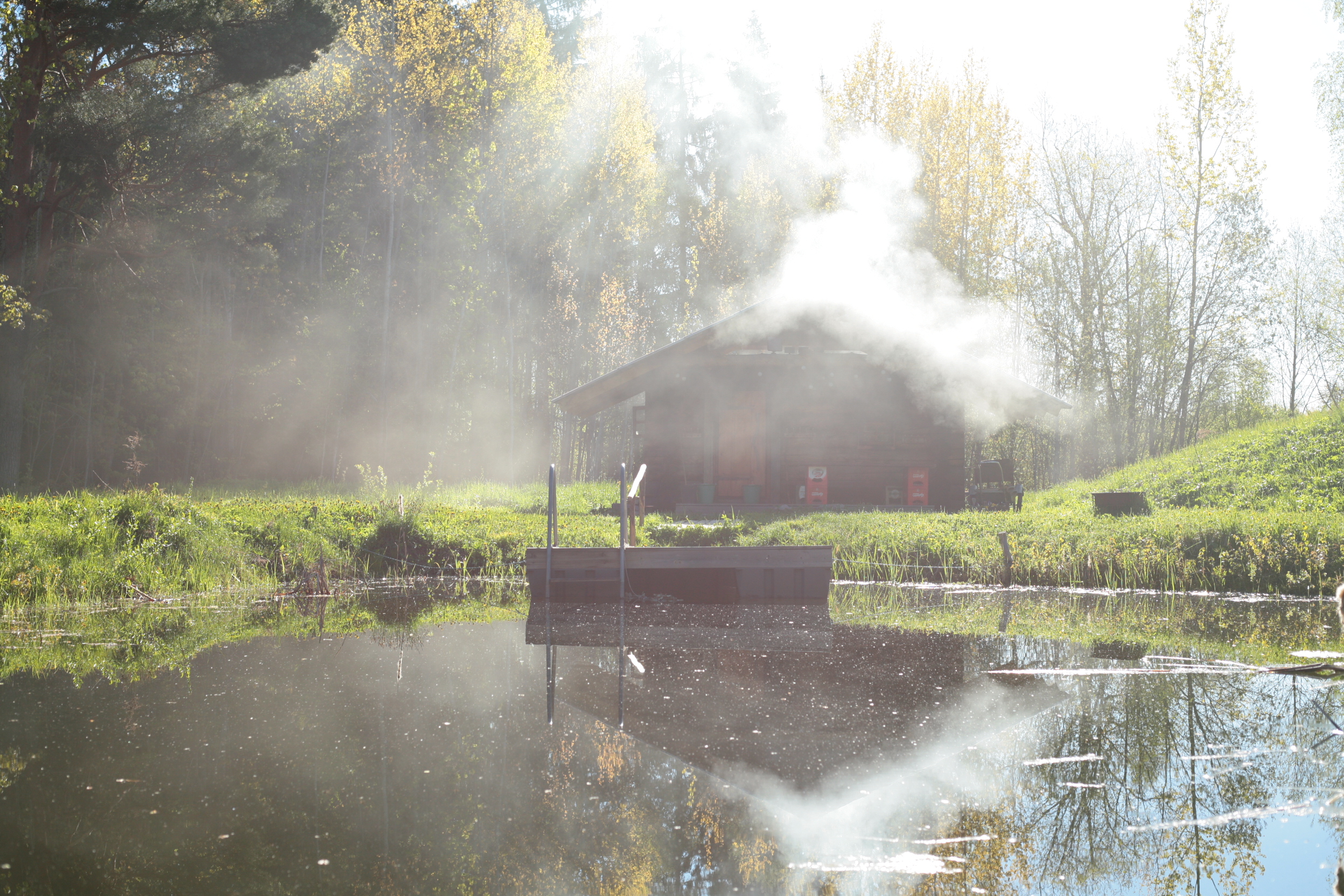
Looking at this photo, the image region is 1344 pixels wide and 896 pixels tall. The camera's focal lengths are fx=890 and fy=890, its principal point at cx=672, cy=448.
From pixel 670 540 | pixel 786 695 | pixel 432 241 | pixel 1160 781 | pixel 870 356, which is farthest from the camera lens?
pixel 432 241

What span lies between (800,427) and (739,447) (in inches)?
53.9

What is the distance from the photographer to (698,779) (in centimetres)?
388

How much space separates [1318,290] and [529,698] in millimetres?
31184

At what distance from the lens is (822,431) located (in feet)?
61.8

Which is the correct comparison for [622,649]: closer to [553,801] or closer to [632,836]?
[553,801]

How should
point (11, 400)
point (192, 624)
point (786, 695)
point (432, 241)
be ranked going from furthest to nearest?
point (432, 241) < point (11, 400) < point (192, 624) < point (786, 695)

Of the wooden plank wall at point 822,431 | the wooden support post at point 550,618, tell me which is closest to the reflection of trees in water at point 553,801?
the wooden support post at point 550,618

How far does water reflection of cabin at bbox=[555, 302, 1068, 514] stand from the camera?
61.3 ft

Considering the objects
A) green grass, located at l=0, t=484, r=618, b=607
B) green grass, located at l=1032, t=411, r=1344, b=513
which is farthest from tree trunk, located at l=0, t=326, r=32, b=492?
green grass, located at l=1032, t=411, r=1344, b=513

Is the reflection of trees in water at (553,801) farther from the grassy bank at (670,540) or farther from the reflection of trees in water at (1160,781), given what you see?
the grassy bank at (670,540)

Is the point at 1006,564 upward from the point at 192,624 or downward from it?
upward

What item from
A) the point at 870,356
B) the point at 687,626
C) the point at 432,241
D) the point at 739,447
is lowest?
the point at 687,626

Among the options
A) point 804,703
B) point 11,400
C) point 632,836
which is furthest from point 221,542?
point 11,400

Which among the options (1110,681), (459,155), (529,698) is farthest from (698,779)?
(459,155)
